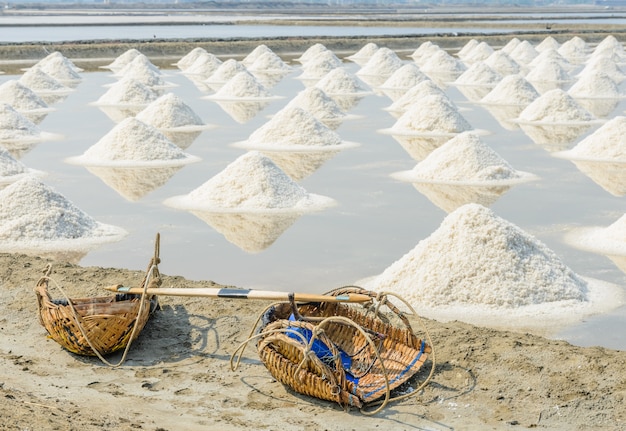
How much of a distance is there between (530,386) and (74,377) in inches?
93.0

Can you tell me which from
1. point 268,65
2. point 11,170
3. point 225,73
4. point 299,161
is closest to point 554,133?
point 299,161

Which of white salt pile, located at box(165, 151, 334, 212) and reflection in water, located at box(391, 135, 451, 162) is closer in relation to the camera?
white salt pile, located at box(165, 151, 334, 212)

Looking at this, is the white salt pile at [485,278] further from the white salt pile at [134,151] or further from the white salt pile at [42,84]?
the white salt pile at [42,84]

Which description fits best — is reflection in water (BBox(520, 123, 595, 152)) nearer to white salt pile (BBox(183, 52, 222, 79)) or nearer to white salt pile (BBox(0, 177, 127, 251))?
white salt pile (BBox(0, 177, 127, 251))

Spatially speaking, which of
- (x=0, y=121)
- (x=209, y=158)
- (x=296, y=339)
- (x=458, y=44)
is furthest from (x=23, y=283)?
(x=458, y=44)

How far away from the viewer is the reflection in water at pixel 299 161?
11.2 meters

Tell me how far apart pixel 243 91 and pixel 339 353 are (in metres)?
15.1

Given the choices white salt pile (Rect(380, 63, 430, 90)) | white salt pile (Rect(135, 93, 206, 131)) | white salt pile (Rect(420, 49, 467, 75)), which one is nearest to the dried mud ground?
white salt pile (Rect(135, 93, 206, 131))

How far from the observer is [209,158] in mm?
12094

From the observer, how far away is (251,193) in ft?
30.5

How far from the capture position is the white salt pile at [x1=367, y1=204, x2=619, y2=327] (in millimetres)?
6116

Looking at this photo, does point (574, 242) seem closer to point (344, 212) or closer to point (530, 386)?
point (344, 212)

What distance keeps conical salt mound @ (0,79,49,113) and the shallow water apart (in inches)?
109

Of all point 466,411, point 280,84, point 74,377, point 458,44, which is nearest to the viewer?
point 466,411
